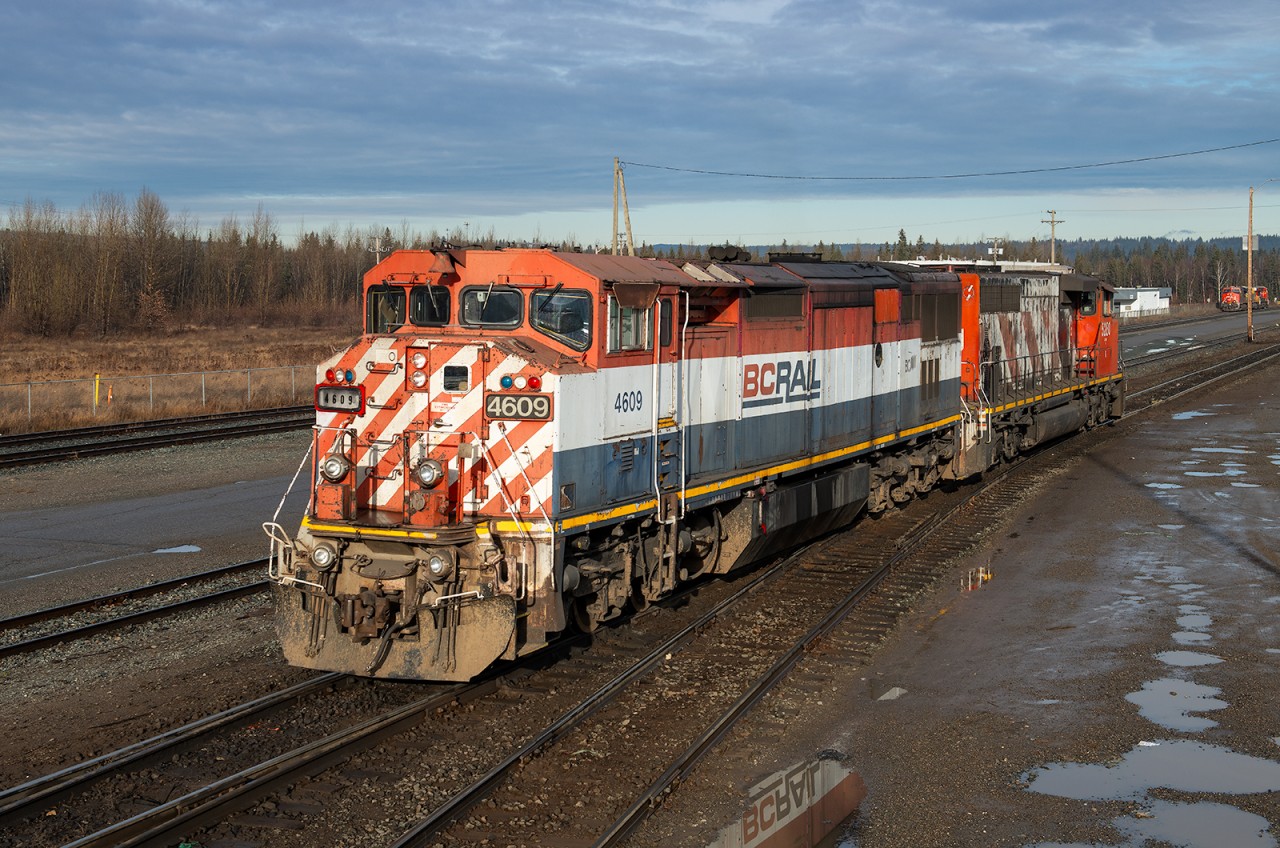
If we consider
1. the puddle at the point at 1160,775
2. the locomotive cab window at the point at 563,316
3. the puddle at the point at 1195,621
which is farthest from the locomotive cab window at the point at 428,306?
the puddle at the point at 1195,621

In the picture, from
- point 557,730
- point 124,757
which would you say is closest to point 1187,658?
point 557,730

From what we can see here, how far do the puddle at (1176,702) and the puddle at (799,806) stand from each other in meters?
2.95

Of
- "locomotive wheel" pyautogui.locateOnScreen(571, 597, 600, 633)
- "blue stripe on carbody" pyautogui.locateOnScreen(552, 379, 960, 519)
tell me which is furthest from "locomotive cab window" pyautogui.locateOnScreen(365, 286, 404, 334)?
"locomotive wheel" pyautogui.locateOnScreen(571, 597, 600, 633)

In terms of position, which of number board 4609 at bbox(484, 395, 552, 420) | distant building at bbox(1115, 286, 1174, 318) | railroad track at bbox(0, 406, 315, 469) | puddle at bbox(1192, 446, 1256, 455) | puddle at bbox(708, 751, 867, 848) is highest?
distant building at bbox(1115, 286, 1174, 318)

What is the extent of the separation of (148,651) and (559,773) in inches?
201

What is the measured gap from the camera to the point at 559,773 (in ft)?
27.8

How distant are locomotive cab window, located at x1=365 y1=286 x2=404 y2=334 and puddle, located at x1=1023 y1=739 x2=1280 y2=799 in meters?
6.50

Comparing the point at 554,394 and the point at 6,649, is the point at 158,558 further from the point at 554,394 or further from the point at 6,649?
the point at 554,394

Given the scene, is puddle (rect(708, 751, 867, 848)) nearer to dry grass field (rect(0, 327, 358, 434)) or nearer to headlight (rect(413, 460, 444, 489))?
headlight (rect(413, 460, 444, 489))

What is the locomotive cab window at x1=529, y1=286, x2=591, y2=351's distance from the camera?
1016 centimetres

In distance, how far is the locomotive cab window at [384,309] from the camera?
10.7 m

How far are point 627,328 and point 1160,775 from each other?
5.59m

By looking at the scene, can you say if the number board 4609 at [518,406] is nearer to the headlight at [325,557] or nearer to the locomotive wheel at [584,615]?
the headlight at [325,557]

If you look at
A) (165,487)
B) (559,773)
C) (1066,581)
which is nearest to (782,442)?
(1066,581)
